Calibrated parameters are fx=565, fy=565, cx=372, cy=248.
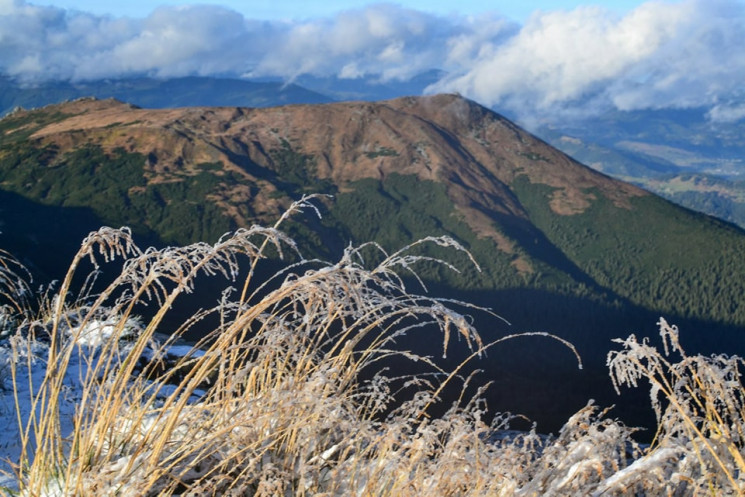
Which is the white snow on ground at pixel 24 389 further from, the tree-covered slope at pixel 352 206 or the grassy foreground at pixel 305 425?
the tree-covered slope at pixel 352 206

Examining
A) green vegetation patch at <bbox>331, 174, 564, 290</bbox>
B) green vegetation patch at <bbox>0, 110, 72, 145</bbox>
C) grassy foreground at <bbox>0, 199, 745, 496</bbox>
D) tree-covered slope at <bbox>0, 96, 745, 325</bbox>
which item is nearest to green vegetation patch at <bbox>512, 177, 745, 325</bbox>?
tree-covered slope at <bbox>0, 96, 745, 325</bbox>

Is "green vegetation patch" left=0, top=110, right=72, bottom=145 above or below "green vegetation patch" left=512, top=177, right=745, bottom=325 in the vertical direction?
above

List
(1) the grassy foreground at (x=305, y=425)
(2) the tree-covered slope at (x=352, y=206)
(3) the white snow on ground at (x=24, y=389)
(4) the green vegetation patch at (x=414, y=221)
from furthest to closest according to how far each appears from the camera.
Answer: (4) the green vegetation patch at (x=414, y=221) → (2) the tree-covered slope at (x=352, y=206) → (3) the white snow on ground at (x=24, y=389) → (1) the grassy foreground at (x=305, y=425)

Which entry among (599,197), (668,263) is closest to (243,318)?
(668,263)

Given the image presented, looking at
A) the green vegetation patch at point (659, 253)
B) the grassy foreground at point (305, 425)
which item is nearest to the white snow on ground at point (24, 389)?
the grassy foreground at point (305, 425)

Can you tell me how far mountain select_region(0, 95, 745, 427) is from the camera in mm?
130000

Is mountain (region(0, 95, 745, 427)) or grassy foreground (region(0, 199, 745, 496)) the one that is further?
mountain (region(0, 95, 745, 427))

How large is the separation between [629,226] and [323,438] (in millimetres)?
203583

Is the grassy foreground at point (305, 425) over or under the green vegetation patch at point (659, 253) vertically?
over

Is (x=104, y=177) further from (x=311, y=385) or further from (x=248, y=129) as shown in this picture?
(x=311, y=385)

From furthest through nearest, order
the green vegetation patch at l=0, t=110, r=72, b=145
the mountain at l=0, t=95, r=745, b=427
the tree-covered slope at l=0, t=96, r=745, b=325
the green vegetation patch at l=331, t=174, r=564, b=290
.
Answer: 1. the green vegetation patch at l=0, t=110, r=72, b=145
2. the green vegetation patch at l=331, t=174, r=564, b=290
3. the tree-covered slope at l=0, t=96, r=745, b=325
4. the mountain at l=0, t=95, r=745, b=427

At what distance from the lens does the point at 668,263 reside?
17425 centimetres

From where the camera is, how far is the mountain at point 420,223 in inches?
5118

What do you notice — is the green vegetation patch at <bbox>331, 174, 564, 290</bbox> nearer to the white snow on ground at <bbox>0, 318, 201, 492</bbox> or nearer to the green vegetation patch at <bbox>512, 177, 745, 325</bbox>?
the green vegetation patch at <bbox>512, 177, 745, 325</bbox>
